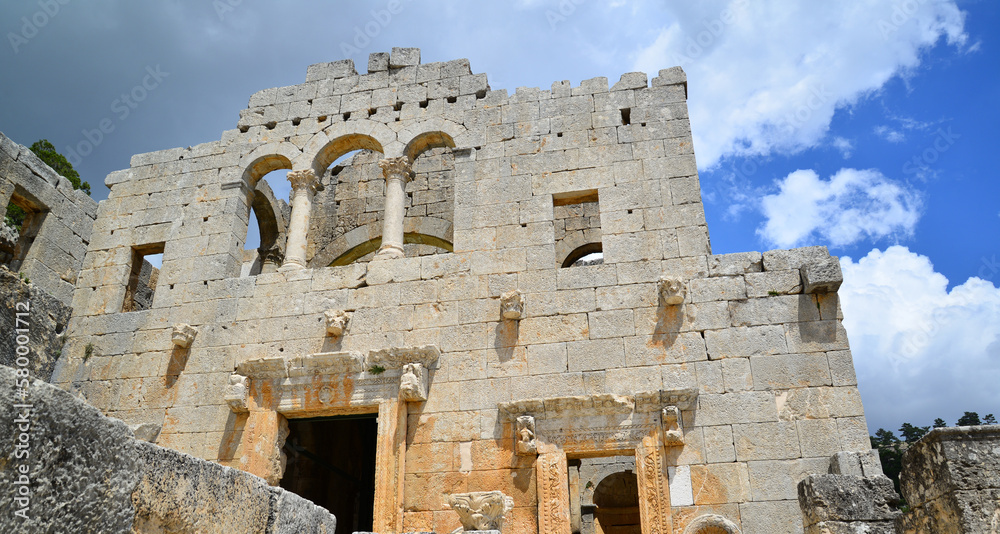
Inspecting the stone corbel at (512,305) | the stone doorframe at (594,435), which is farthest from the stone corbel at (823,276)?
the stone corbel at (512,305)

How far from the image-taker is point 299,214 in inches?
437

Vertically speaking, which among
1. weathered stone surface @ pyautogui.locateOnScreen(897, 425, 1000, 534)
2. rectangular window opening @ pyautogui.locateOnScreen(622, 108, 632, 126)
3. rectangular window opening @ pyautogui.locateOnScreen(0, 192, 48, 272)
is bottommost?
weathered stone surface @ pyautogui.locateOnScreen(897, 425, 1000, 534)

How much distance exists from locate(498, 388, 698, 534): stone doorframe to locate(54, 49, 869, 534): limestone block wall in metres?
0.02

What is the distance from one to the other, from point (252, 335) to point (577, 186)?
4.91 m

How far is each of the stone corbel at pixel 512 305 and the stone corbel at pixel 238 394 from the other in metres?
3.47

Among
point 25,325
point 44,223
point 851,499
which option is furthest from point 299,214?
point 851,499

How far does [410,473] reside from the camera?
8.73 m

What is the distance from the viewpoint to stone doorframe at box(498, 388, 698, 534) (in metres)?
8.09

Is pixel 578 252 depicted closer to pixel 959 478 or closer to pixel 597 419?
pixel 597 419

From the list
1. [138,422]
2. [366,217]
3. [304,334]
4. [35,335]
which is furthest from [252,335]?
[366,217]

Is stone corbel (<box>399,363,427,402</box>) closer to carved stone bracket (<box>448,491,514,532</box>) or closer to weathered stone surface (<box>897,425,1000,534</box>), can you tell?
carved stone bracket (<box>448,491,514,532</box>)

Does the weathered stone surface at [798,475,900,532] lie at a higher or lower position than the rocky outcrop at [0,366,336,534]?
higher

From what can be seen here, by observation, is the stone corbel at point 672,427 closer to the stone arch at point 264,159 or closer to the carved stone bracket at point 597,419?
the carved stone bracket at point 597,419

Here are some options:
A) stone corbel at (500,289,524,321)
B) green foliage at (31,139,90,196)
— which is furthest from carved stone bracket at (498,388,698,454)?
green foliage at (31,139,90,196)
